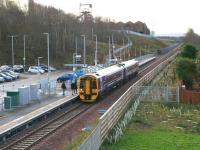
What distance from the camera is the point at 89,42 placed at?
373 ft

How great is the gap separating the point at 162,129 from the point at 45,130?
23.0ft

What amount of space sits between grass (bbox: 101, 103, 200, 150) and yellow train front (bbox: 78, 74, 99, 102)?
4.46 meters

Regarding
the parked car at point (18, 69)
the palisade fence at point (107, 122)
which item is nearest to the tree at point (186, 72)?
the palisade fence at point (107, 122)

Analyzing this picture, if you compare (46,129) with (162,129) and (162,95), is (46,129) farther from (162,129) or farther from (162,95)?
(162,95)

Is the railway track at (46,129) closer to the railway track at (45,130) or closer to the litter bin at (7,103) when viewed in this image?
the railway track at (45,130)

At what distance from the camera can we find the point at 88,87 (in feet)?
140

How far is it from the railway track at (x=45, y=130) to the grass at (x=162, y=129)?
4481mm

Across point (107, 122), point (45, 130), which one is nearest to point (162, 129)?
point (107, 122)

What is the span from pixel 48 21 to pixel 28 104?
64050 mm

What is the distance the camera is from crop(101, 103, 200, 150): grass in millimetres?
23234

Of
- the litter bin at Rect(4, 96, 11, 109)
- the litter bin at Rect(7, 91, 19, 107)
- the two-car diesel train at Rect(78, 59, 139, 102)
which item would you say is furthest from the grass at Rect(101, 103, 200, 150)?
the litter bin at Rect(4, 96, 11, 109)

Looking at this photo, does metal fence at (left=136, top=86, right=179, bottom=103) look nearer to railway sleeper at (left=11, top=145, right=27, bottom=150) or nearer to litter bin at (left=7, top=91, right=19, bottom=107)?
litter bin at (left=7, top=91, right=19, bottom=107)

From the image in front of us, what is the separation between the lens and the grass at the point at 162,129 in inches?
915

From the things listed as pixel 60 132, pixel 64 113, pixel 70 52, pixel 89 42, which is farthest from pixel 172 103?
pixel 89 42
